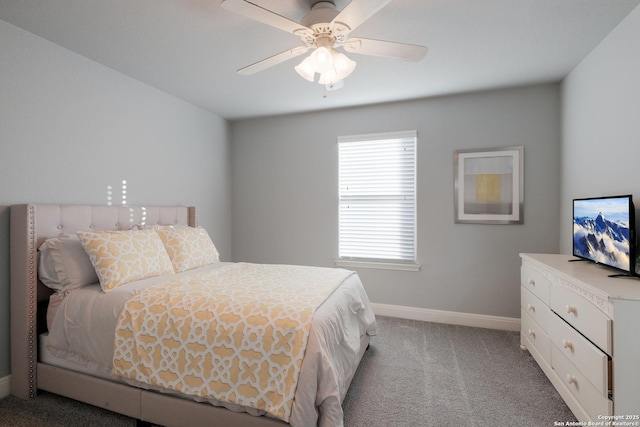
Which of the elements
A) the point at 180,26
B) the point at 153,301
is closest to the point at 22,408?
the point at 153,301

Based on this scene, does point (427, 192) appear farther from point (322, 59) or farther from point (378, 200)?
point (322, 59)

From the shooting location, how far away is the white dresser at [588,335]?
4.73ft

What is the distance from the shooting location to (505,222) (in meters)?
3.24

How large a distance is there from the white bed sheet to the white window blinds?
5.31 feet

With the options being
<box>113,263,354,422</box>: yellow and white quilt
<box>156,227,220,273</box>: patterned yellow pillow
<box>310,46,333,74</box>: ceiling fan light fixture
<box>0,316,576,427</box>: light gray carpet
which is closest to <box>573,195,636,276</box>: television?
<box>0,316,576,427</box>: light gray carpet

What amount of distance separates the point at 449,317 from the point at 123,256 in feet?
10.4

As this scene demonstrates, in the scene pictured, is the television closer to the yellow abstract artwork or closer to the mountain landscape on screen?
the mountain landscape on screen

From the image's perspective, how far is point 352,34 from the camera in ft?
7.43

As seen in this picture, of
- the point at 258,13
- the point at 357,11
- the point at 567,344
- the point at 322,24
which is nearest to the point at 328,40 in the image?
the point at 322,24

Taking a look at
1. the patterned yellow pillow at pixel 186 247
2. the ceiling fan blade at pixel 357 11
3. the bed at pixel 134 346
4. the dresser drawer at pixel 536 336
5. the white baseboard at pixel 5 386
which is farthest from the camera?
the patterned yellow pillow at pixel 186 247

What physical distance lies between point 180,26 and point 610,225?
305 cm

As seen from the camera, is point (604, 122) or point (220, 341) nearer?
point (220, 341)

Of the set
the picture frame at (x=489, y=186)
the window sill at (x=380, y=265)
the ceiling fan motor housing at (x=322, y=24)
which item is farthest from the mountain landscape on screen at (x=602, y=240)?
the ceiling fan motor housing at (x=322, y=24)

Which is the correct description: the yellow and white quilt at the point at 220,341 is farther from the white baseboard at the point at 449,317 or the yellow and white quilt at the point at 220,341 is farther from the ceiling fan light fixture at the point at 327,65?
the white baseboard at the point at 449,317
